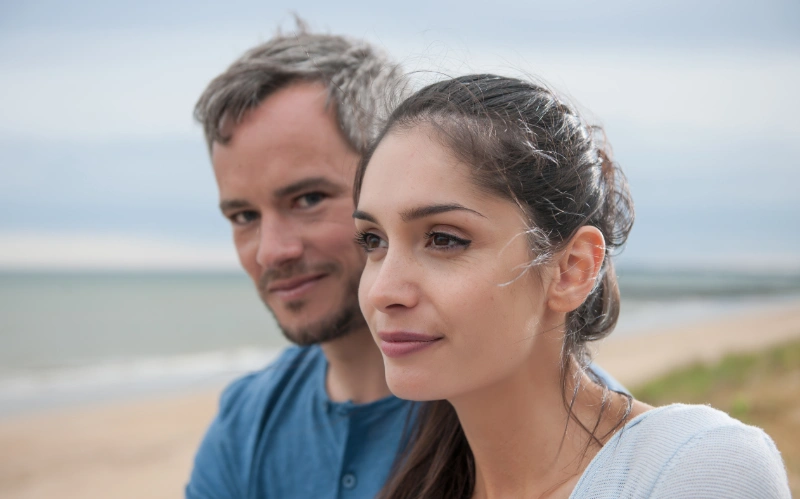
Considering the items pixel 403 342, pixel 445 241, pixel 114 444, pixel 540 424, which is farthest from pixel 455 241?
pixel 114 444

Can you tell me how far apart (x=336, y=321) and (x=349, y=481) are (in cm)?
59

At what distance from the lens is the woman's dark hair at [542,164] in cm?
187

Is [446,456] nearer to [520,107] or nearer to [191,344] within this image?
[520,107]

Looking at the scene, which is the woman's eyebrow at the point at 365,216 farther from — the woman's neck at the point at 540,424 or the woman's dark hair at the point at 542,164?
the woman's neck at the point at 540,424

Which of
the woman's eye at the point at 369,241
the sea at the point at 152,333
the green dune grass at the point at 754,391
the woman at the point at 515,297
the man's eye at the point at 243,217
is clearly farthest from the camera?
the sea at the point at 152,333

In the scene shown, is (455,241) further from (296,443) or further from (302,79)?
(296,443)

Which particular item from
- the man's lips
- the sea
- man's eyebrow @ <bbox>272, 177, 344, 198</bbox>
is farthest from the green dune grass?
man's eyebrow @ <bbox>272, 177, 344, 198</bbox>

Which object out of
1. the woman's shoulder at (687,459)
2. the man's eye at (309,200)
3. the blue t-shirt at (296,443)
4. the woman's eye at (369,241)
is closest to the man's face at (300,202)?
the man's eye at (309,200)

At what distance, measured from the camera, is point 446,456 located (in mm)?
2402

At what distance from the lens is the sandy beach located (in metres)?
7.86

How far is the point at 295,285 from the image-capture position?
9.62ft

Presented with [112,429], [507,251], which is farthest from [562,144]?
[112,429]

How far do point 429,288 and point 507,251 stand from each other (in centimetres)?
21

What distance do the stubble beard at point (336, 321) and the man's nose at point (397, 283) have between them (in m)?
1.03
